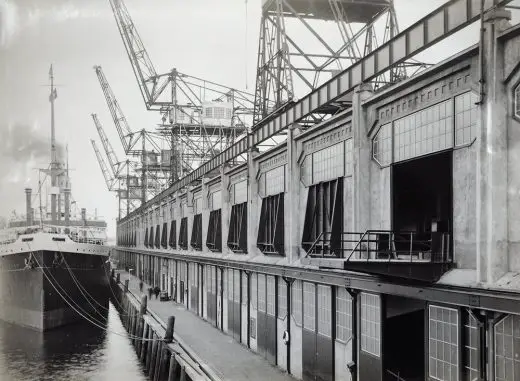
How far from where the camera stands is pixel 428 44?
45.1 ft

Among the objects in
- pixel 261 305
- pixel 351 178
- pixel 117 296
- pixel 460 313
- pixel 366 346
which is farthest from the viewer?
pixel 117 296

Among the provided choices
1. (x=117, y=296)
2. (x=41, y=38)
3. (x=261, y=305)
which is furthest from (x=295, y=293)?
(x=117, y=296)

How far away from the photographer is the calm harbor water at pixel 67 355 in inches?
1215

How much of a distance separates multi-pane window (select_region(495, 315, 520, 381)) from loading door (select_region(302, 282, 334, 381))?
7639 millimetres

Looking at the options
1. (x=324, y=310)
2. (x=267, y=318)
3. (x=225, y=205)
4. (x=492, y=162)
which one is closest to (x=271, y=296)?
(x=267, y=318)

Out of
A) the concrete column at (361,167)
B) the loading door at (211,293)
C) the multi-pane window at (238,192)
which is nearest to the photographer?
the concrete column at (361,167)

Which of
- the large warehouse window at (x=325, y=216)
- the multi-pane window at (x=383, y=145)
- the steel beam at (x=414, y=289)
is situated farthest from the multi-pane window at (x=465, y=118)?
the large warehouse window at (x=325, y=216)

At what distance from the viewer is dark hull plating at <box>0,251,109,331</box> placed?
143 ft

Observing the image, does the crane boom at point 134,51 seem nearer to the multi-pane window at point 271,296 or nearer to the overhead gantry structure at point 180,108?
the overhead gantry structure at point 180,108

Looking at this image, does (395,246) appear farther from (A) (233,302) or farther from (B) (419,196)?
(A) (233,302)

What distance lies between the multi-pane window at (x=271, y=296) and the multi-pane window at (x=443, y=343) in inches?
443

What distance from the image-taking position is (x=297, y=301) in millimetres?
21094

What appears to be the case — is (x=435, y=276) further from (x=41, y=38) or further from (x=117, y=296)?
(x=117, y=296)

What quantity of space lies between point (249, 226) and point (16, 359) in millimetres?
17342
